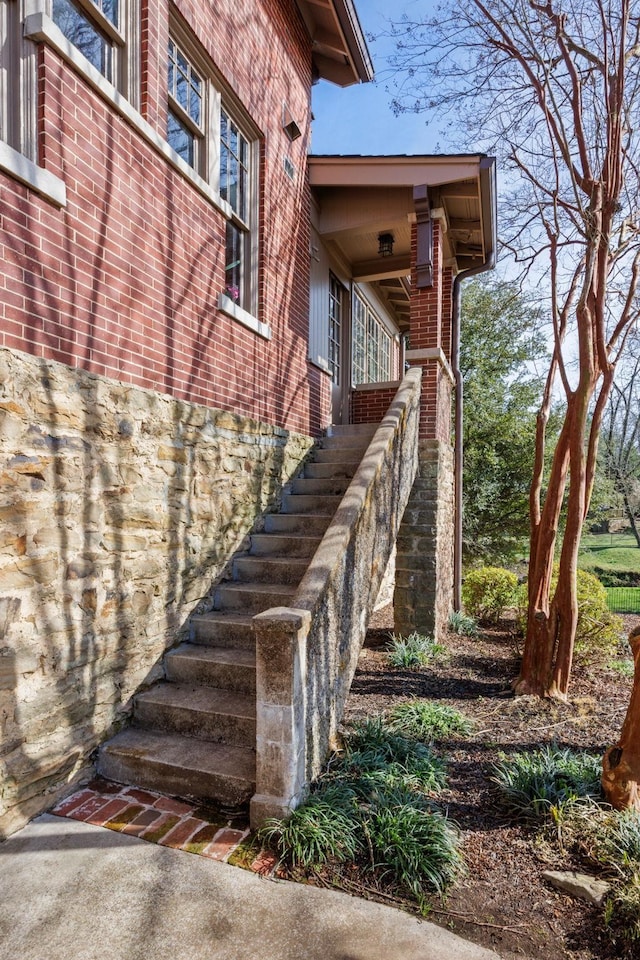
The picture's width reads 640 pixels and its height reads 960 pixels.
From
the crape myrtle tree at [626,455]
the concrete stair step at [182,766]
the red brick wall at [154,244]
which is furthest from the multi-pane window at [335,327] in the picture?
the crape myrtle tree at [626,455]

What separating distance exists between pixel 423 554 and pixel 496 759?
305 cm

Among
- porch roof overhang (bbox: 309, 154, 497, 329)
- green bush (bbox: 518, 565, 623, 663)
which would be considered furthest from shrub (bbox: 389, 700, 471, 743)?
porch roof overhang (bbox: 309, 154, 497, 329)

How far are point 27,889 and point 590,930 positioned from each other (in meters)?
2.44

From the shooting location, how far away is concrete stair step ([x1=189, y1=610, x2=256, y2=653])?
4.10 m

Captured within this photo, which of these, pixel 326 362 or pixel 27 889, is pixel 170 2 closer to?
pixel 326 362

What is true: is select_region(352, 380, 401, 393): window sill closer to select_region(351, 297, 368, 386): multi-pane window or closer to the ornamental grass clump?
select_region(351, 297, 368, 386): multi-pane window

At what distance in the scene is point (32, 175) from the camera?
273 centimetres

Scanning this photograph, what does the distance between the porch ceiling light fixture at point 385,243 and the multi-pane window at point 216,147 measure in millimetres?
2886

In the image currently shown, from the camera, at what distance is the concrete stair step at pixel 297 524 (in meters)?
5.16

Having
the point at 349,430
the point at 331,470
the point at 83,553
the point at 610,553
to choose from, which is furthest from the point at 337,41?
the point at 610,553

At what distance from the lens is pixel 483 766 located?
141 inches

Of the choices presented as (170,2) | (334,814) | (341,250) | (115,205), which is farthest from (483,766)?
(341,250)

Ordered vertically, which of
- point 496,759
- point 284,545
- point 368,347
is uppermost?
point 368,347

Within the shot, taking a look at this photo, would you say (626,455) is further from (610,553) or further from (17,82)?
(17,82)
